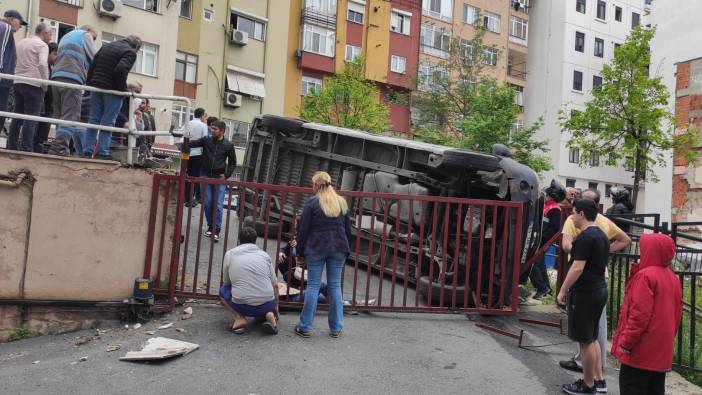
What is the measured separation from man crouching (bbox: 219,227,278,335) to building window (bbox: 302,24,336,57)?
93.5ft

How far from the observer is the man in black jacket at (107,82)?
7.07 meters

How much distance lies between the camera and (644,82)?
24.6 meters

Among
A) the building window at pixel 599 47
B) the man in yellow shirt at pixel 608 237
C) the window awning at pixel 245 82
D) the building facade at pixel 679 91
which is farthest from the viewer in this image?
the building window at pixel 599 47

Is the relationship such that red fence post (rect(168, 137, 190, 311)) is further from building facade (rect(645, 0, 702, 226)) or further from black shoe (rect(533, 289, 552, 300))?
building facade (rect(645, 0, 702, 226))

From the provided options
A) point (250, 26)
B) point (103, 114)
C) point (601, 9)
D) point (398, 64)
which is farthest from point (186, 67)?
point (601, 9)

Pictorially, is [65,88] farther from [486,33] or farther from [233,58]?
[486,33]

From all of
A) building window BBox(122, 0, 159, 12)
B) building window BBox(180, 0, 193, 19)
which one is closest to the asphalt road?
building window BBox(122, 0, 159, 12)

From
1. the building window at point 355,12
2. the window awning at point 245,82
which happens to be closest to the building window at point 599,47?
the building window at point 355,12

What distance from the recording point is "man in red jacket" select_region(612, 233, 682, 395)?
14.6 ft

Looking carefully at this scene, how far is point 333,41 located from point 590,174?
2112cm

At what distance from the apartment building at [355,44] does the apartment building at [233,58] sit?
0.93 metres

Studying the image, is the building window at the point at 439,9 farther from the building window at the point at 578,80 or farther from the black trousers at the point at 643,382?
the black trousers at the point at 643,382

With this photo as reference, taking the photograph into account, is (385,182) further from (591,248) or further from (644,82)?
(644,82)

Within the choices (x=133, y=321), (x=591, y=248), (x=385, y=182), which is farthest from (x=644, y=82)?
(x=133, y=321)
